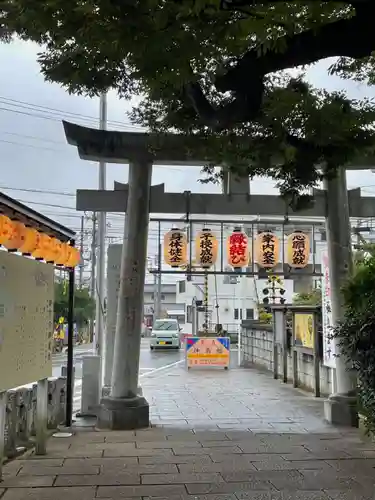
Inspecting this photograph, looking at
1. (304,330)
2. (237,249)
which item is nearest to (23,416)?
(237,249)

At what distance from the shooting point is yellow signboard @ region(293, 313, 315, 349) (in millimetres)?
12812

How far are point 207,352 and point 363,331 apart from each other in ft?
47.3

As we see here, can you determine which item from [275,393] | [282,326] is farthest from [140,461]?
[282,326]

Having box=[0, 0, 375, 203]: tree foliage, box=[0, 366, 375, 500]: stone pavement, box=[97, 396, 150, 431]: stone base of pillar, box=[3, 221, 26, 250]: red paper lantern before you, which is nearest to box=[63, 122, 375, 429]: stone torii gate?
box=[97, 396, 150, 431]: stone base of pillar

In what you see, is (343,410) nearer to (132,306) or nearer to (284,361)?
(132,306)

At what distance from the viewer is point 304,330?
13.4 metres

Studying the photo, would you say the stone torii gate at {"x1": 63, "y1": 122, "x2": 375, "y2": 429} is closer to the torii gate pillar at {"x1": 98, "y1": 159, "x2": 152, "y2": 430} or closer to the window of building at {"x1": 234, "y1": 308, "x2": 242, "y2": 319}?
the torii gate pillar at {"x1": 98, "y1": 159, "x2": 152, "y2": 430}

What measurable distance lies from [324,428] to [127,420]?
10.6 feet

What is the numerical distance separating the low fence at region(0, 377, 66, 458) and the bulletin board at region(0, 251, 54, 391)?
574 mm

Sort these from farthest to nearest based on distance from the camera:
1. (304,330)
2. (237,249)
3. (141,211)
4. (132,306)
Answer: (304,330) < (237,249) < (141,211) < (132,306)

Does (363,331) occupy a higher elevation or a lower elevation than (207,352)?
higher

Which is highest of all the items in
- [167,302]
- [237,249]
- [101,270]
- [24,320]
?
[167,302]

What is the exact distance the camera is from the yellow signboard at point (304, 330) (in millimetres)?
12812

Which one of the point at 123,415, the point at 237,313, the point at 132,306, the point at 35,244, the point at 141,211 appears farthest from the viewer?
the point at 237,313
